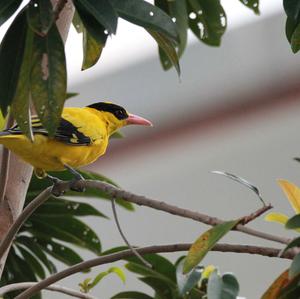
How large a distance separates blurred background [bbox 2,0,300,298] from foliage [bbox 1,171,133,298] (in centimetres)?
311

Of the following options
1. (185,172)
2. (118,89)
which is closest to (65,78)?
(185,172)

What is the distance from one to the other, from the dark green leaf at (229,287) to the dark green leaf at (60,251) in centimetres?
97

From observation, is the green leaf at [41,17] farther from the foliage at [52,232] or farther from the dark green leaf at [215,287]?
the foliage at [52,232]

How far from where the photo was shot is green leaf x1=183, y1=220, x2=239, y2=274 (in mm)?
1552

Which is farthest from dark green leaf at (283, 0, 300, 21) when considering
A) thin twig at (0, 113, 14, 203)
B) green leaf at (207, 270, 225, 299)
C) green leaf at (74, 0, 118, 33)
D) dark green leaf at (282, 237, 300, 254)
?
thin twig at (0, 113, 14, 203)

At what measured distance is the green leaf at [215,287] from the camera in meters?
1.80

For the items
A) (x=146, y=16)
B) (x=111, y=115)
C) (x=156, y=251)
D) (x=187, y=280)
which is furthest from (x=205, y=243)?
(x=111, y=115)

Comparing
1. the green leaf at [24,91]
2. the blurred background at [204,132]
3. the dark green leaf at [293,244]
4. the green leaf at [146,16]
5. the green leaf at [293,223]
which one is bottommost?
the blurred background at [204,132]

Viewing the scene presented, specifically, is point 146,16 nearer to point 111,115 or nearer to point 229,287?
point 229,287

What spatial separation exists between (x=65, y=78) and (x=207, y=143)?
5.06m

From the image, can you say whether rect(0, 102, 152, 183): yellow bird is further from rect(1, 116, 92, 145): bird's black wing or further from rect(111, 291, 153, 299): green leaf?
rect(111, 291, 153, 299): green leaf

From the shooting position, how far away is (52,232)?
8.89ft

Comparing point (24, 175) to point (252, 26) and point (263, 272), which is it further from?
point (252, 26)

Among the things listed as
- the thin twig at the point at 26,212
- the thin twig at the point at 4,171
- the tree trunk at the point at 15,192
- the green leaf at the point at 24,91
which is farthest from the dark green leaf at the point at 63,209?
the green leaf at the point at 24,91
